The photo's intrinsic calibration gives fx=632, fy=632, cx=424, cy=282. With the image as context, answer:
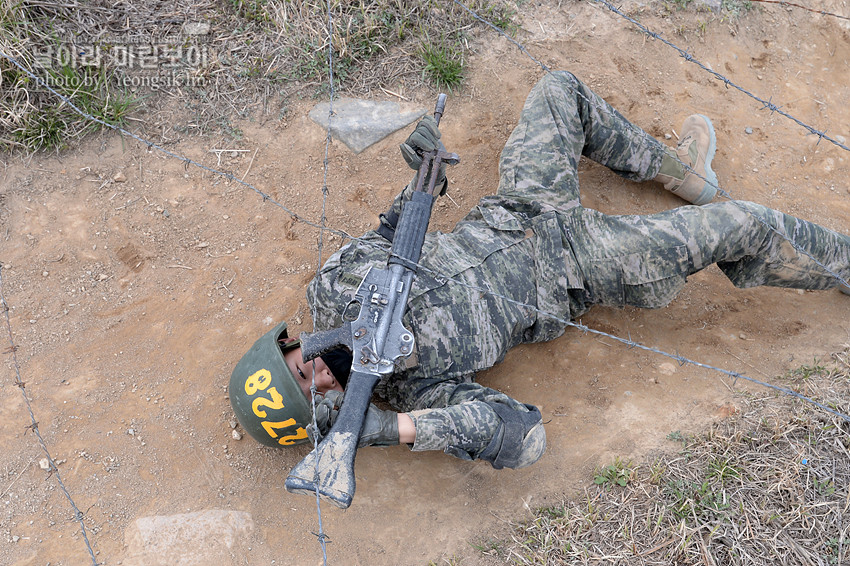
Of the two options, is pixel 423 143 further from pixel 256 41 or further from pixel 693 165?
pixel 256 41

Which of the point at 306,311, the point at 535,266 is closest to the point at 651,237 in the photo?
the point at 535,266

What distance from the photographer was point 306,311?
12.9ft

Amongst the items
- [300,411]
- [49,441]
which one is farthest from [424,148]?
[49,441]

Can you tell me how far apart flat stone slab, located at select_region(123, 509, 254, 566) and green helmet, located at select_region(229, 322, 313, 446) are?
50 centimetres

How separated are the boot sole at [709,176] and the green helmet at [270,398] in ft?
9.60

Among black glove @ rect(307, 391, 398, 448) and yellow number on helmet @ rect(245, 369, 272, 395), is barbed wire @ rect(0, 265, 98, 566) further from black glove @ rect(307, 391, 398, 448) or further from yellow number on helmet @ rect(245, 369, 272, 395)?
black glove @ rect(307, 391, 398, 448)

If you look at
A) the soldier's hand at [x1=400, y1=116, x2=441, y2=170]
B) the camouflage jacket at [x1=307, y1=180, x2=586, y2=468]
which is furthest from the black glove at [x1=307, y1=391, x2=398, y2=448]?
the soldier's hand at [x1=400, y1=116, x2=441, y2=170]

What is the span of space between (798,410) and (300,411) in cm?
253

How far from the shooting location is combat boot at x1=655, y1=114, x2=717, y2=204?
4.16 m

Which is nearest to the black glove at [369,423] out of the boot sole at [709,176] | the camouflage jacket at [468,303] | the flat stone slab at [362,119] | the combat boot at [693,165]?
the camouflage jacket at [468,303]

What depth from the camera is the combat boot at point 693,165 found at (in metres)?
4.16

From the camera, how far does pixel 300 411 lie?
3.00m

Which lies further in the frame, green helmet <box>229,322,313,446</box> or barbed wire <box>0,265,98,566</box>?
barbed wire <box>0,265,98,566</box>

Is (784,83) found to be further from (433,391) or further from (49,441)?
(49,441)
